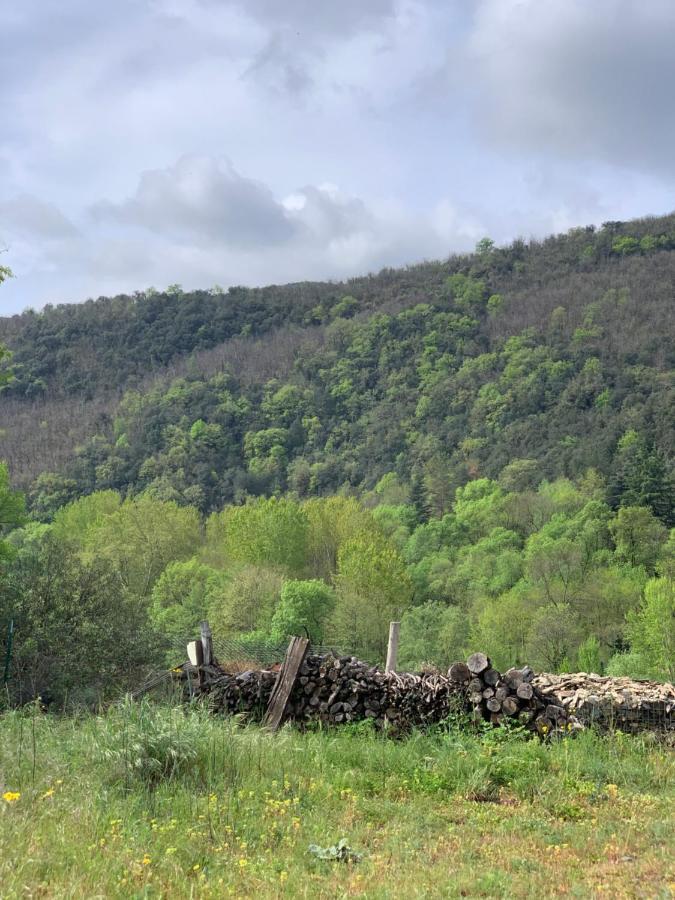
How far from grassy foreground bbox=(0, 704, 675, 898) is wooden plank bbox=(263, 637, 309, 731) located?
75.2 inches

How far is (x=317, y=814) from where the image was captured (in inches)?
294

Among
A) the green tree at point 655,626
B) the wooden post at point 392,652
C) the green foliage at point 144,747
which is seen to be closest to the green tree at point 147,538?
the green tree at point 655,626

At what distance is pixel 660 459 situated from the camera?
71312 millimetres

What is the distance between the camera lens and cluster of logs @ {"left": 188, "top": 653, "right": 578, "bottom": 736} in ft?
36.5

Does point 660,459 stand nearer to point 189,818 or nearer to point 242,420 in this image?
point 242,420

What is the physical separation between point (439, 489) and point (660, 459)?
23113 millimetres

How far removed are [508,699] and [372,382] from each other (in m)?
114

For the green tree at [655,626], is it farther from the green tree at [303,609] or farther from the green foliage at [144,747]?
the green foliage at [144,747]

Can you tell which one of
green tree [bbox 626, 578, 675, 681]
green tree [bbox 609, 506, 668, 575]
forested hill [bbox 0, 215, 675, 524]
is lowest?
green tree [bbox 626, 578, 675, 681]

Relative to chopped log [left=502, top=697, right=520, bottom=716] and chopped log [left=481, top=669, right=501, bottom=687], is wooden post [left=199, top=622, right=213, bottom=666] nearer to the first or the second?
chopped log [left=481, top=669, right=501, bottom=687]

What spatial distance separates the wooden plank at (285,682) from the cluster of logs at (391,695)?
0.28 meters

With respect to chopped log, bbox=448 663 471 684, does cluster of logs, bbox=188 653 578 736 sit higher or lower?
lower

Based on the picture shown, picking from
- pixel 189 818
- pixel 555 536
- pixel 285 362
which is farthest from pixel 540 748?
pixel 285 362

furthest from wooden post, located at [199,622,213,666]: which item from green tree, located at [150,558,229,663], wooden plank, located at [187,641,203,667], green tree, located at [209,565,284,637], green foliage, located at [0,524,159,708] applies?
green tree, located at [209,565,284,637]
